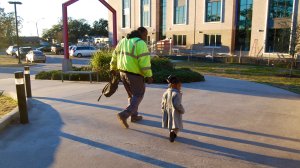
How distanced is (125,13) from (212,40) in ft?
64.9

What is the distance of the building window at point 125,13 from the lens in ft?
167

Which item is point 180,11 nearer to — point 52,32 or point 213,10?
point 213,10

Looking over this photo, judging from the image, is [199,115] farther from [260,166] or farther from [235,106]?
[260,166]

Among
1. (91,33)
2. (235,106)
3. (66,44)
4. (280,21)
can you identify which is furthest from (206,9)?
(91,33)

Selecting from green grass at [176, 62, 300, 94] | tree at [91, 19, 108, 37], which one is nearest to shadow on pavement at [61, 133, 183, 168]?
green grass at [176, 62, 300, 94]

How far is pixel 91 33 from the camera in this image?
85000 millimetres

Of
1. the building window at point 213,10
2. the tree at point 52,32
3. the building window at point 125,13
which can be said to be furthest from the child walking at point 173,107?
the tree at point 52,32

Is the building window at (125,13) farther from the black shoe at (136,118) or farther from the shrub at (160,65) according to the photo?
the black shoe at (136,118)

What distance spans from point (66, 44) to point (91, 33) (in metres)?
72.0

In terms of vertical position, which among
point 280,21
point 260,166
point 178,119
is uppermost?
point 280,21

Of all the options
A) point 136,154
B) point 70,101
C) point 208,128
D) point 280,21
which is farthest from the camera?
point 280,21

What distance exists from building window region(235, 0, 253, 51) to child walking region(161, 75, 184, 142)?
3106cm

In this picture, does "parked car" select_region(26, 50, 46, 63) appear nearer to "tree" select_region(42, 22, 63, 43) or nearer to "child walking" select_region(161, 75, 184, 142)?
"child walking" select_region(161, 75, 184, 142)

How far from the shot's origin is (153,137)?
17.0 feet
